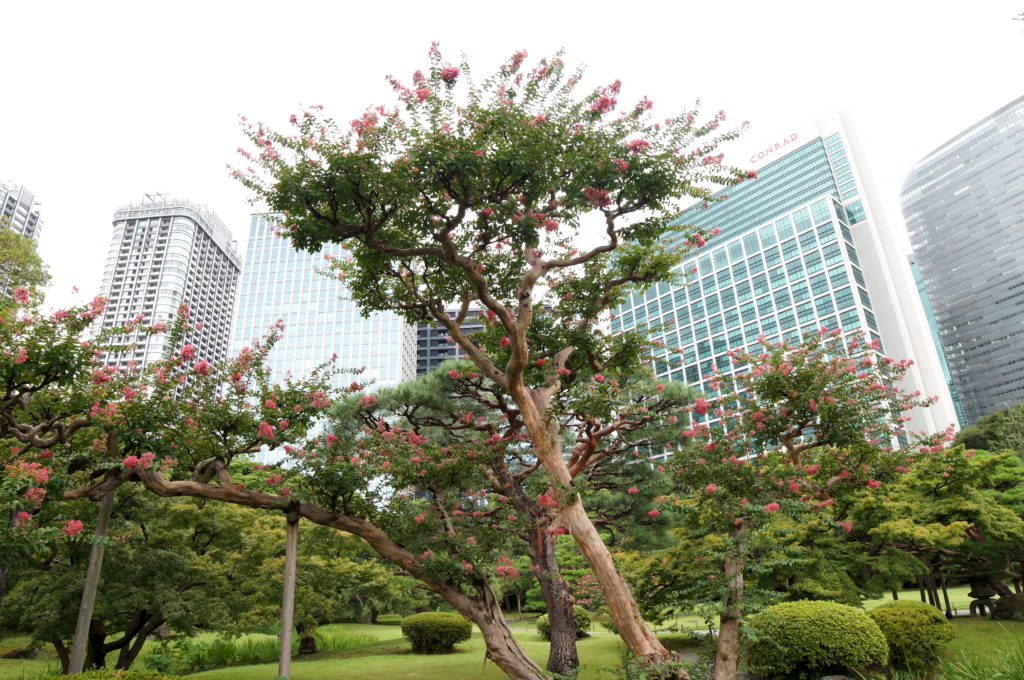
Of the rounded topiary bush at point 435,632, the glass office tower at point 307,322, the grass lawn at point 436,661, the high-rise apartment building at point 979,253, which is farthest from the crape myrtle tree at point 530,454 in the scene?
the high-rise apartment building at point 979,253

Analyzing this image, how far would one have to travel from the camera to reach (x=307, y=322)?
80.4 meters

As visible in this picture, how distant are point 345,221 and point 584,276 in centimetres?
319

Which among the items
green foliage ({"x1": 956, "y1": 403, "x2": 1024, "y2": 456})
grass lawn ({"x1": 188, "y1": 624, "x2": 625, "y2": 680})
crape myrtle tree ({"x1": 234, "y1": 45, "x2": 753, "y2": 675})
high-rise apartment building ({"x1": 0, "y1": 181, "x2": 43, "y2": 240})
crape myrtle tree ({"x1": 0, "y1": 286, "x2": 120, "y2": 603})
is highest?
high-rise apartment building ({"x1": 0, "y1": 181, "x2": 43, "y2": 240})

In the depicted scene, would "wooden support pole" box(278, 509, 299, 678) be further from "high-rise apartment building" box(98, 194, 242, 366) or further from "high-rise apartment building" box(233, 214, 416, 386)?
"high-rise apartment building" box(98, 194, 242, 366)

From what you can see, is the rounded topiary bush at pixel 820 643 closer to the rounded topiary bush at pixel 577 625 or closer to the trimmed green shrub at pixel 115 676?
the trimmed green shrub at pixel 115 676

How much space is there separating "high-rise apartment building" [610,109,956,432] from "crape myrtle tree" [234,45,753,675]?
54493 millimetres

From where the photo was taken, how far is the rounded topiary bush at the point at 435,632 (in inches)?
555

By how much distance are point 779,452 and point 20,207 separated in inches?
1994

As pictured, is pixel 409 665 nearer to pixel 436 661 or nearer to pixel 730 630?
pixel 436 661

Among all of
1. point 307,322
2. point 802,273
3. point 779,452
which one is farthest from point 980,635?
point 307,322

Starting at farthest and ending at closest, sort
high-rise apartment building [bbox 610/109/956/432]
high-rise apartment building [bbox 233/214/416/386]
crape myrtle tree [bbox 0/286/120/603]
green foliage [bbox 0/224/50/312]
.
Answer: high-rise apartment building [bbox 233/214/416/386] < high-rise apartment building [bbox 610/109/956/432] < green foliage [bbox 0/224/50/312] < crape myrtle tree [bbox 0/286/120/603]

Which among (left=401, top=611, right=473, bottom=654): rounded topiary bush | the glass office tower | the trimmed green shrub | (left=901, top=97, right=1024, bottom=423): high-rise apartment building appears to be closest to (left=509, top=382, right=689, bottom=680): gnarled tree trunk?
the trimmed green shrub

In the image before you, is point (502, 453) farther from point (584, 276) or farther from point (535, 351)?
point (584, 276)

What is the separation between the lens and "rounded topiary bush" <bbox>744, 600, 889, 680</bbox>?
7.55m
